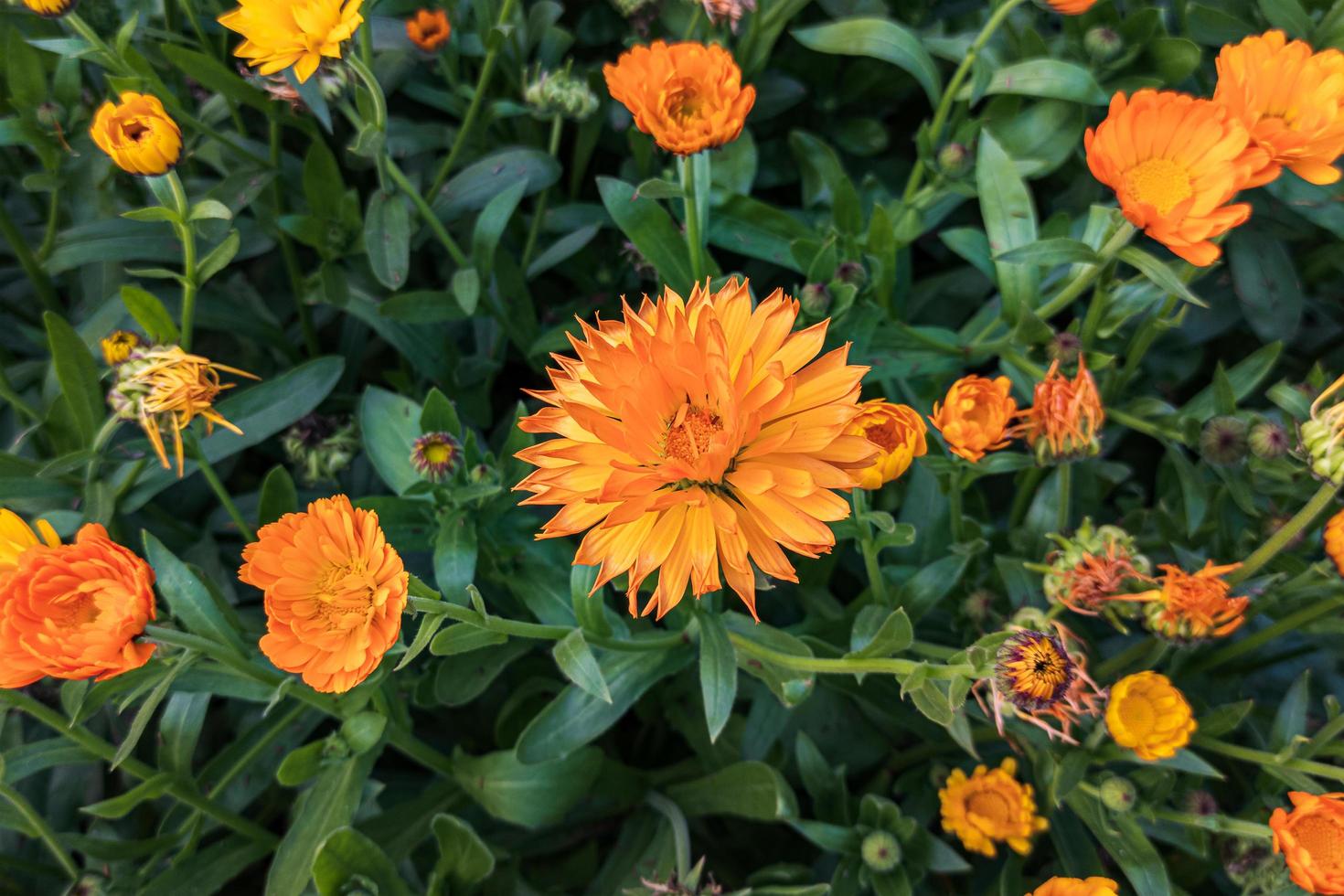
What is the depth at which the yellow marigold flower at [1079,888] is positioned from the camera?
106 centimetres

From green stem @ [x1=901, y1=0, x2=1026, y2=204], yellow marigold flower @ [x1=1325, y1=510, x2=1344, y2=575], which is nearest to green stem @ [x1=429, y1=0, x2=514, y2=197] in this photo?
green stem @ [x1=901, y1=0, x2=1026, y2=204]

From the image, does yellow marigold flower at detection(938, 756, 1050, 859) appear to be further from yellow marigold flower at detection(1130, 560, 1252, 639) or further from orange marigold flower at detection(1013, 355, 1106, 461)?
orange marigold flower at detection(1013, 355, 1106, 461)

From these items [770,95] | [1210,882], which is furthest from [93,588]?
[1210,882]

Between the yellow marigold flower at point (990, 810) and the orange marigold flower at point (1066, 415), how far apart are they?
474 millimetres

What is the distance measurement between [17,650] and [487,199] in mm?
979

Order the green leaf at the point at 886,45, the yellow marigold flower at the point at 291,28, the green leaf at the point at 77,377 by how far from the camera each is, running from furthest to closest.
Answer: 1. the green leaf at the point at 886,45
2. the green leaf at the point at 77,377
3. the yellow marigold flower at the point at 291,28

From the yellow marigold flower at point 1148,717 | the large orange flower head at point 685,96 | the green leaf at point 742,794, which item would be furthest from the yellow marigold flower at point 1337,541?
the large orange flower head at point 685,96

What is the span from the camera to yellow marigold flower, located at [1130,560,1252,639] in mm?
1179

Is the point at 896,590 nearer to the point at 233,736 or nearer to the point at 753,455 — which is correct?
the point at 753,455

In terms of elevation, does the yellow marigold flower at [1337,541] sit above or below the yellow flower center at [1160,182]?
below

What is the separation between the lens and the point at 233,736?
1.66 metres

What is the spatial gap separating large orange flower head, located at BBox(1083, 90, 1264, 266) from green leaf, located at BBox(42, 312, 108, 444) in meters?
1.42

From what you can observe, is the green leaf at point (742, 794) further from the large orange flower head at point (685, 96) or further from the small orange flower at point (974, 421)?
the large orange flower head at point (685, 96)

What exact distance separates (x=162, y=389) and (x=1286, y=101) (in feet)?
5.22
